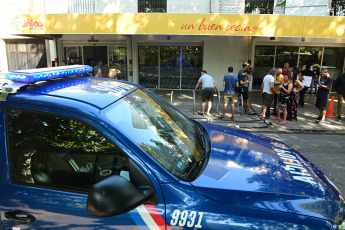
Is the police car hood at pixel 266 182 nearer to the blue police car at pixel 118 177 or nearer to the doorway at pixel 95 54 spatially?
the blue police car at pixel 118 177

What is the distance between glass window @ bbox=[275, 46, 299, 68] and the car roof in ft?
47.8

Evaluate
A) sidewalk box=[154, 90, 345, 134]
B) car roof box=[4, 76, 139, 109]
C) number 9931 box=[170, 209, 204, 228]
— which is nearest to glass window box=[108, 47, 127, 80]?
→ sidewalk box=[154, 90, 345, 134]

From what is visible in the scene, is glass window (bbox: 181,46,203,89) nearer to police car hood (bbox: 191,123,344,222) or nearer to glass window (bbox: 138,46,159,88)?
glass window (bbox: 138,46,159,88)

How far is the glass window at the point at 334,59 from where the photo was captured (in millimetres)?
15375

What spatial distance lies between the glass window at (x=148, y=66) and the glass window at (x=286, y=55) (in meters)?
6.75

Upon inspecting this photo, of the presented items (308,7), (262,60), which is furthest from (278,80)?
(308,7)

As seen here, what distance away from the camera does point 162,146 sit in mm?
2158

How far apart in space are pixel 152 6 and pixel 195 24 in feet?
14.2

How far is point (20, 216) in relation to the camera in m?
1.81

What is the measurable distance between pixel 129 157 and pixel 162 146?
0.38 m

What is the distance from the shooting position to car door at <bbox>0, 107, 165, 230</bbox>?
1.74 metres

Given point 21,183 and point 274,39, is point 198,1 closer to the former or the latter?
point 274,39

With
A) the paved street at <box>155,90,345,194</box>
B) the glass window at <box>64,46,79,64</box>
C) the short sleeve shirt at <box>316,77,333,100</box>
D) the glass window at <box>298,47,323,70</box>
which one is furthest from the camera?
the glass window at <box>64,46,79,64</box>

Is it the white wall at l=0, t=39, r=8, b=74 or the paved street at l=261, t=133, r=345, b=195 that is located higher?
the white wall at l=0, t=39, r=8, b=74
